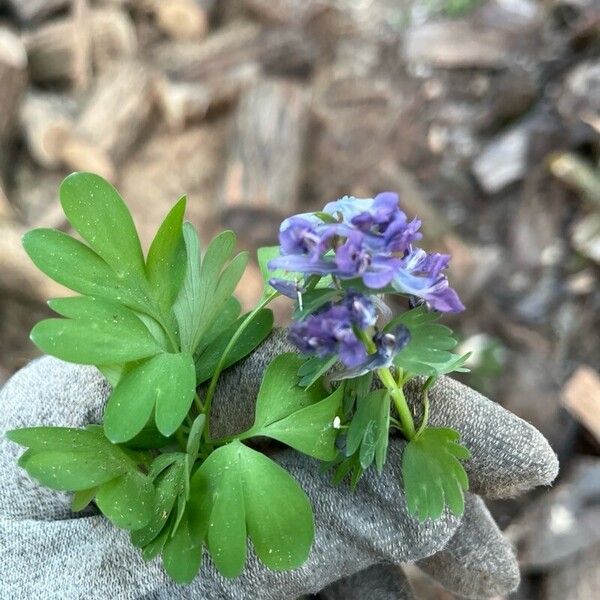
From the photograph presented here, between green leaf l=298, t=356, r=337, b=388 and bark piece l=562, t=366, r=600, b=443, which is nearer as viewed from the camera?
green leaf l=298, t=356, r=337, b=388

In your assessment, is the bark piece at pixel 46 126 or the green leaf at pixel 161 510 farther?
the bark piece at pixel 46 126

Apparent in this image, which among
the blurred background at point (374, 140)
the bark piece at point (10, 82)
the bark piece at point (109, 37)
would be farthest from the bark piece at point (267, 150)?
the bark piece at point (10, 82)

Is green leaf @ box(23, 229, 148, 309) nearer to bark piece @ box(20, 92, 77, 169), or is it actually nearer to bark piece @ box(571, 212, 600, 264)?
bark piece @ box(571, 212, 600, 264)

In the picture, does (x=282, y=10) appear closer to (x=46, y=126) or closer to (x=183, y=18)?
(x=183, y=18)

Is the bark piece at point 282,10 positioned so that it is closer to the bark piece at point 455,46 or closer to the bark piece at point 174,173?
the bark piece at point 455,46

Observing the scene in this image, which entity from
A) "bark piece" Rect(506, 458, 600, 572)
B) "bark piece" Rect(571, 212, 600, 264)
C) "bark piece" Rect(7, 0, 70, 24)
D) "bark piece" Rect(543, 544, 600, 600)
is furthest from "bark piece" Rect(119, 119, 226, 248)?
"bark piece" Rect(543, 544, 600, 600)

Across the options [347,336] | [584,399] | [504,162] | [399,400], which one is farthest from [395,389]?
[504,162]
